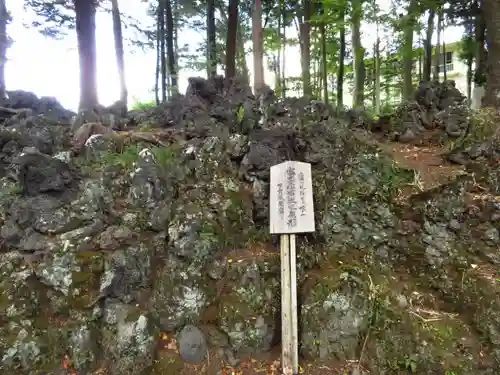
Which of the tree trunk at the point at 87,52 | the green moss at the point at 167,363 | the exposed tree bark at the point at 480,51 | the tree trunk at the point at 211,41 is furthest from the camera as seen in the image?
the tree trunk at the point at 211,41

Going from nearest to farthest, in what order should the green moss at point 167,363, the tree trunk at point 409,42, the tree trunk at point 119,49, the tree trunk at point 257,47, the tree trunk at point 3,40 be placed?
the green moss at point 167,363 → the tree trunk at point 257,47 → the tree trunk at point 409,42 → the tree trunk at point 3,40 → the tree trunk at point 119,49

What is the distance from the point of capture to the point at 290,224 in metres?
4.60

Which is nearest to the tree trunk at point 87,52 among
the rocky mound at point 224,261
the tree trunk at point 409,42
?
the rocky mound at point 224,261

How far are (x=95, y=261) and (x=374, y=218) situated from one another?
Result: 4.53m

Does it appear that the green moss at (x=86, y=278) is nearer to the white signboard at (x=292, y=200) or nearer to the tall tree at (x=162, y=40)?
the white signboard at (x=292, y=200)

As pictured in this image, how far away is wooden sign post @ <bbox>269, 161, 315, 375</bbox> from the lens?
4.35 m

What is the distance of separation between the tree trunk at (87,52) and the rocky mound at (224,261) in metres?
2.98

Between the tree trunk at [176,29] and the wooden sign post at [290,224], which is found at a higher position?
the tree trunk at [176,29]

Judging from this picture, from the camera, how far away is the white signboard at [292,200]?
15.1ft

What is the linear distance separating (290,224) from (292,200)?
346mm

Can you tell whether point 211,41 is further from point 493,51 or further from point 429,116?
point 493,51

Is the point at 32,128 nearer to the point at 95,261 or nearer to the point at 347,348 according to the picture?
the point at 95,261

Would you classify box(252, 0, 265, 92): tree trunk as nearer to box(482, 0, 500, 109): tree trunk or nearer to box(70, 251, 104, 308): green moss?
box(482, 0, 500, 109): tree trunk

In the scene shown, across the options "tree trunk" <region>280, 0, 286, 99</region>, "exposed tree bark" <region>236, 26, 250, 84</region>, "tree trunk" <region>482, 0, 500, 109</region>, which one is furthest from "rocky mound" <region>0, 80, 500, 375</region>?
"exposed tree bark" <region>236, 26, 250, 84</region>
